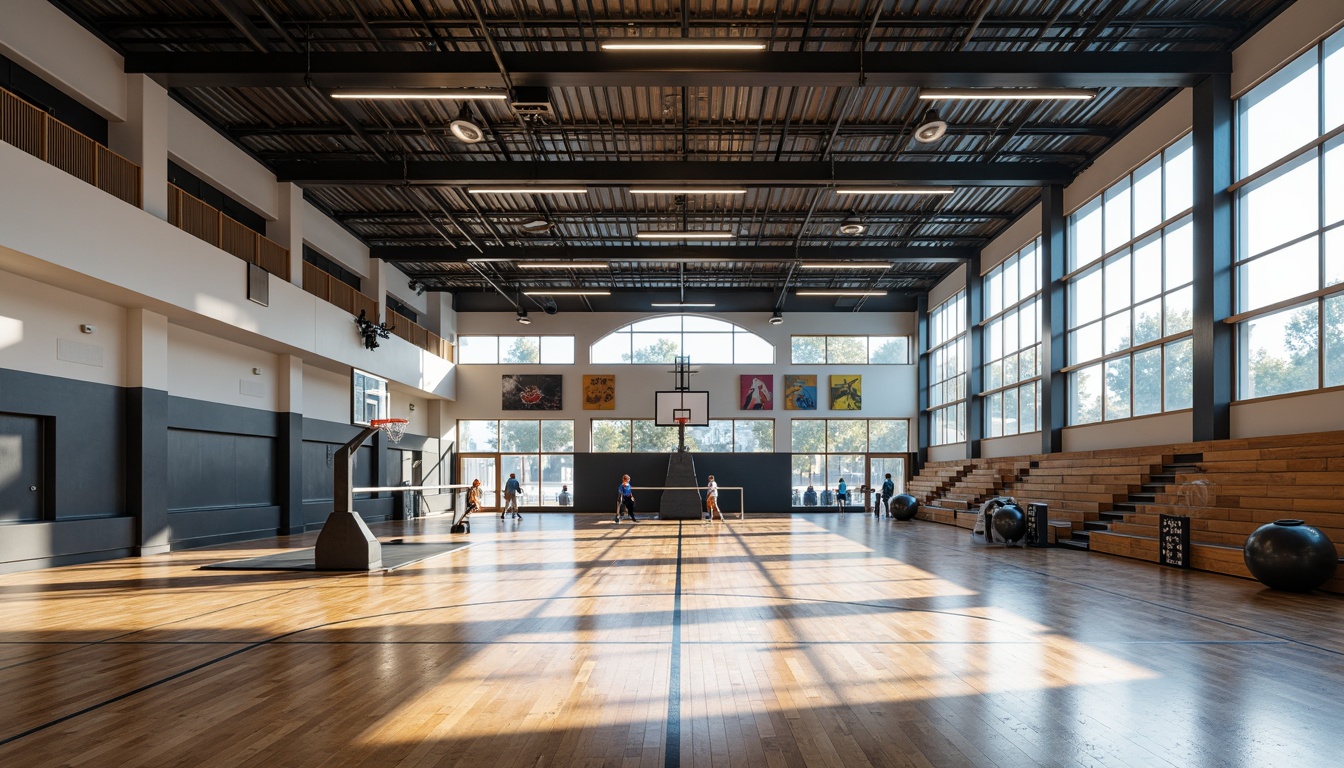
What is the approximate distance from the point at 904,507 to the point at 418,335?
15208mm

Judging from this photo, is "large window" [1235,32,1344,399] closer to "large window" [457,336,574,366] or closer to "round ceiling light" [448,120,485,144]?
"round ceiling light" [448,120,485,144]

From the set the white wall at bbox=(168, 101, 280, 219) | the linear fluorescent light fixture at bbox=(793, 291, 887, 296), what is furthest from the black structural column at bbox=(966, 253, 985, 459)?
the white wall at bbox=(168, 101, 280, 219)

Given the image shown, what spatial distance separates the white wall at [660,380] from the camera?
1065 inches

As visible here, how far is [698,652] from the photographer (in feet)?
18.6

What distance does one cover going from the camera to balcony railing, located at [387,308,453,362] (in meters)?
22.0

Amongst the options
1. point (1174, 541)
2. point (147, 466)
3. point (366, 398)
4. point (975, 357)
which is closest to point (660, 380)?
point (975, 357)

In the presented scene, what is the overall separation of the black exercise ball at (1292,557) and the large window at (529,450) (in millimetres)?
21008

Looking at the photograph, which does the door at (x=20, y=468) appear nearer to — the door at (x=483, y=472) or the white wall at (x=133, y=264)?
the white wall at (x=133, y=264)

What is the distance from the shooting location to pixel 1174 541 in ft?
34.8

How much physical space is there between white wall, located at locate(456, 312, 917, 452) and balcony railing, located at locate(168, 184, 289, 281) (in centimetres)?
1134

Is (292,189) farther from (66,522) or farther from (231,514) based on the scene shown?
(66,522)

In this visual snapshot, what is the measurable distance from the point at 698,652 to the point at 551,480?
71.9ft

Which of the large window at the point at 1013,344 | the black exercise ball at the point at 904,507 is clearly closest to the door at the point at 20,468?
the large window at the point at 1013,344

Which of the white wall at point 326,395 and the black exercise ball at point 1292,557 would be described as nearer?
the black exercise ball at point 1292,557
